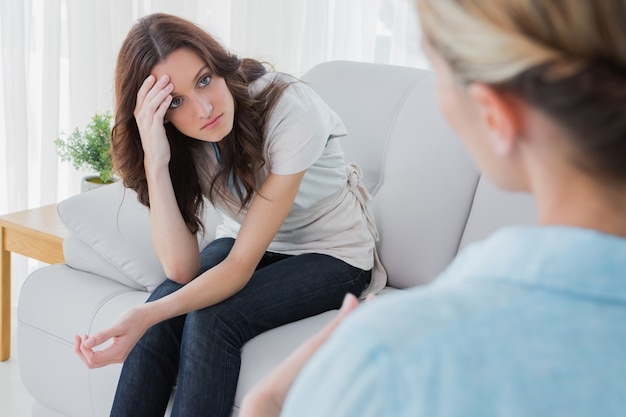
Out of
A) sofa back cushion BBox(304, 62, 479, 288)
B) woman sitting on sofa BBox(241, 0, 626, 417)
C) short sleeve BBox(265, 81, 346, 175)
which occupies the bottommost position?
sofa back cushion BBox(304, 62, 479, 288)

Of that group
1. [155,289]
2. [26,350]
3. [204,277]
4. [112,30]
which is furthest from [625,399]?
[112,30]

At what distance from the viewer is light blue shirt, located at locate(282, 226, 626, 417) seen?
0.47 meters

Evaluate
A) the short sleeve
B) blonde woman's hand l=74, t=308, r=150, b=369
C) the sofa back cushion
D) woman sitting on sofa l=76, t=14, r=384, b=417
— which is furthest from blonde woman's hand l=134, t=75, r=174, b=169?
the sofa back cushion

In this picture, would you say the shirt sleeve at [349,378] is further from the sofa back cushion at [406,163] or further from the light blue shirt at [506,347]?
the sofa back cushion at [406,163]

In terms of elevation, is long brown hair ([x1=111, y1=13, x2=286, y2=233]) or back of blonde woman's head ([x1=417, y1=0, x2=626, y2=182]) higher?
back of blonde woman's head ([x1=417, y1=0, x2=626, y2=182])

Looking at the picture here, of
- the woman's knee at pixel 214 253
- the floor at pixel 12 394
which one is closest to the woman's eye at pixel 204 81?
the woman's knee at pixel 214 253

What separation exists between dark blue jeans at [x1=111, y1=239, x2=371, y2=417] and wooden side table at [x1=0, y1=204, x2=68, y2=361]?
56cm

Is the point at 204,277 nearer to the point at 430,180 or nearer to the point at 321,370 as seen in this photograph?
the point at 430,180

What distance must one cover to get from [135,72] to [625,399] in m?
1.30

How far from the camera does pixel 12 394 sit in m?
2.22

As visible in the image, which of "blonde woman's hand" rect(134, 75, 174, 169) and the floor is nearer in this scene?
"blonde woman's hand" rect(134, 75, 174, 169)

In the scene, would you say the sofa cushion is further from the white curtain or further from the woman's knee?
the white curtain

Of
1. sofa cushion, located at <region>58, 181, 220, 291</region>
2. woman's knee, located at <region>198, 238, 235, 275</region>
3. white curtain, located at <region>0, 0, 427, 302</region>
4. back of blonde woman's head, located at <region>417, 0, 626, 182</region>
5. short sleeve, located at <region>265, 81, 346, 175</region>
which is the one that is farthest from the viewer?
white curtain, located at <region>0, 0, 427, 302</region>

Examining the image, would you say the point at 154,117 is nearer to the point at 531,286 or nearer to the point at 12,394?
the point at 12,394
